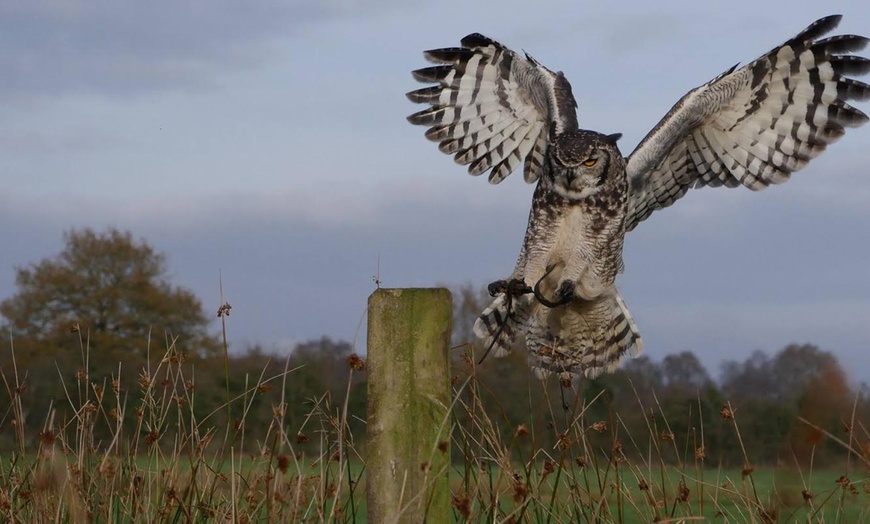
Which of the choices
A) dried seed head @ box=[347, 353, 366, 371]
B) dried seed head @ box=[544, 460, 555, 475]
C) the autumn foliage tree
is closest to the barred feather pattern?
dried seed head @ box=[544, 460, 555, 475]

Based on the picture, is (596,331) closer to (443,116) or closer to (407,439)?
(443,116)

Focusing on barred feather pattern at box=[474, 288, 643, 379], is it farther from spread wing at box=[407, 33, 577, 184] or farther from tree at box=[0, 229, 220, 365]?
tree at box=[0, 229, 220, 365]

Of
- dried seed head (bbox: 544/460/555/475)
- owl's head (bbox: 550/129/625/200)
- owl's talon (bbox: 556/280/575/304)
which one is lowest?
dried seed head (bbox: 544/460/555/475)

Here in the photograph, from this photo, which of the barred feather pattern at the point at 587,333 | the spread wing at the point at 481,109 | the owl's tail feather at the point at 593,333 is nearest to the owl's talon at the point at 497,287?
the barred feather pattern at the point at 587,333

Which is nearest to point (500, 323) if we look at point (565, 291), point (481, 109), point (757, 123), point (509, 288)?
point (565, 291)

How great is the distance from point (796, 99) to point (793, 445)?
4.95m

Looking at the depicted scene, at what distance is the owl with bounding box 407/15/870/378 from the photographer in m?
5.35

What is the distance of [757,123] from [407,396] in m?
3.95

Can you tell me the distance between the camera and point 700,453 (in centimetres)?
322

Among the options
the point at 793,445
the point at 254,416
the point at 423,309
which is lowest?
the point at 254,416

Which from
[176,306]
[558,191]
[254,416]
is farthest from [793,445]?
[176,306]

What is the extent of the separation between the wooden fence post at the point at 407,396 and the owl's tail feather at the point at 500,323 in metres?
2.68

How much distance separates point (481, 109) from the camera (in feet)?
19.2

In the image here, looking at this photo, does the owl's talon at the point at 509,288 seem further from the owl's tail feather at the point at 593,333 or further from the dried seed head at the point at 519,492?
the dried seed head at the point at 519,492
